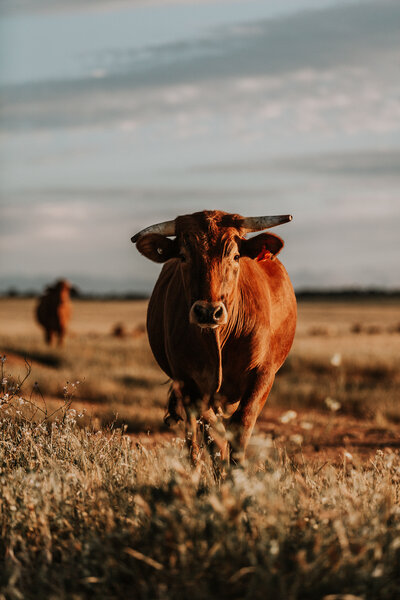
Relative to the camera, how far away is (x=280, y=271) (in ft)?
29.5

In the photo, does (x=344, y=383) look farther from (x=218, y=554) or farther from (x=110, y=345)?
(x=218, y=554)

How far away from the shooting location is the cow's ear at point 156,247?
24.1 feet

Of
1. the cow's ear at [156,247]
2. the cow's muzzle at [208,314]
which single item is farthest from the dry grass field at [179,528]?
the cow's ear at [156,247]

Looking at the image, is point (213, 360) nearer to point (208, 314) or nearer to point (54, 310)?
point (208, 314)

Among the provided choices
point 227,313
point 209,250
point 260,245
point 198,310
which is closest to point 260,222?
point 260,245

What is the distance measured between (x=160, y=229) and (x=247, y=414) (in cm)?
189

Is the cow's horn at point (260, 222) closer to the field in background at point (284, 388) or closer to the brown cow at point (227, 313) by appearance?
the brown cow at point (227, 313)

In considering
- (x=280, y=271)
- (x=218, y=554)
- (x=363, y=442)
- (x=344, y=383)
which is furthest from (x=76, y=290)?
(x=218, y=554)

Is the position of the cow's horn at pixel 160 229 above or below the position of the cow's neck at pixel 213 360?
above

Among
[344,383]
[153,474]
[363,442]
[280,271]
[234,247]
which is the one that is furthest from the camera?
[344,383]

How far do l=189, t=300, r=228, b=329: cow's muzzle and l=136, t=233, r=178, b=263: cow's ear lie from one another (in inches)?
44.7

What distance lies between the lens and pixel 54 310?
33.9 m

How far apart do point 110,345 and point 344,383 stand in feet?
36.4

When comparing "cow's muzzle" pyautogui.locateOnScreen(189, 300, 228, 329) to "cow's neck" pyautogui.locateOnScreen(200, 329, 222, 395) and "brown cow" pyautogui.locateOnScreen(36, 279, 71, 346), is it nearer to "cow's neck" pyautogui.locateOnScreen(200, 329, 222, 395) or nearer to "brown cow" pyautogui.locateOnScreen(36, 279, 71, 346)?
"cow's neck" pyautogui.locateOnScreen(200, 329, 222, 395)
